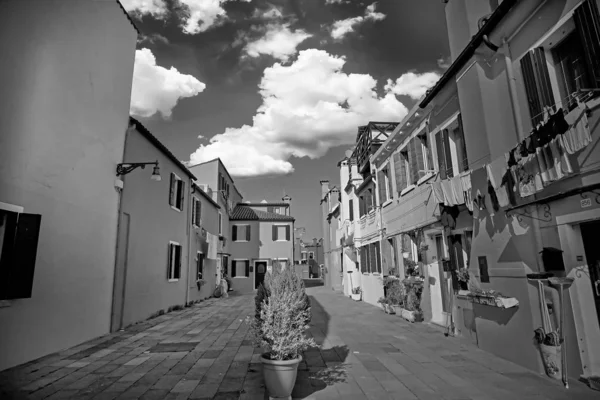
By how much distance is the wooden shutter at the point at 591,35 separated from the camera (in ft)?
13.3

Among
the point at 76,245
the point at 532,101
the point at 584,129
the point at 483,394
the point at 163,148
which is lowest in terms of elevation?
the point at 483,394

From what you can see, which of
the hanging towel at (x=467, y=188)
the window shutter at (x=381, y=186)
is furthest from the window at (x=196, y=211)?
the hanging towel at (x=467, y=188)

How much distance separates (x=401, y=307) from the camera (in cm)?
1116

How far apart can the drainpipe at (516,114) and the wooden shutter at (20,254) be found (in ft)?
28.6

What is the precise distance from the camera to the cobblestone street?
14.8 feet

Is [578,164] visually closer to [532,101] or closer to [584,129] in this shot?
[584,129]

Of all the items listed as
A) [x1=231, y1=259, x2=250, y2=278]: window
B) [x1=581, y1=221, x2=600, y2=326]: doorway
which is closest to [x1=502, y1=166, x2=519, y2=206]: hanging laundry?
[x1=581, y1=221, x2=600, y2=326]: doorway

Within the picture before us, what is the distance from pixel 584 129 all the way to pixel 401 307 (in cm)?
832

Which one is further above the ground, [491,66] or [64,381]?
[491,66]

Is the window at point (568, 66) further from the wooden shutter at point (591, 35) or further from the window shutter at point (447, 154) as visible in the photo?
the window shutter at point (447, 154)

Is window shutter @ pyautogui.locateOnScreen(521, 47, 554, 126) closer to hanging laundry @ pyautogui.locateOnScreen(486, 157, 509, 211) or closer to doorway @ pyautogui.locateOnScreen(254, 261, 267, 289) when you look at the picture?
hanging laundry @ pyautogui.locateOnScreen(486, 157, 509, 211)

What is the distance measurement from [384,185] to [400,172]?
1.95m

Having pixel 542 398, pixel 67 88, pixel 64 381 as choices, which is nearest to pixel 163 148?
pixel 67 88

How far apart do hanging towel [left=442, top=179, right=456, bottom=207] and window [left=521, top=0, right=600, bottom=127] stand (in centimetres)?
235
